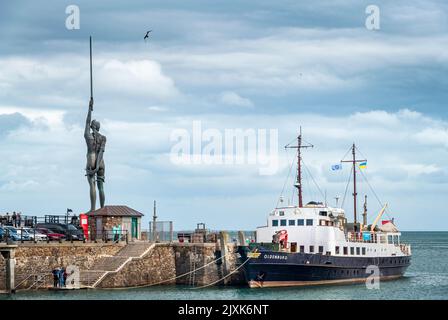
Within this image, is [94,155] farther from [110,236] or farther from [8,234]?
[8,234]

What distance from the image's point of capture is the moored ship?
6084 cm

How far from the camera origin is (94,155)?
67875 mm

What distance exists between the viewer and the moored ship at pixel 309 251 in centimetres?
6084

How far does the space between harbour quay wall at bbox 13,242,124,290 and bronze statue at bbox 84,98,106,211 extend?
8.34m

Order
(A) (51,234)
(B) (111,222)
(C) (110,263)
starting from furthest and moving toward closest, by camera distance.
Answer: (B) (111,222)
(A) (51,234)
(C) (110,263)

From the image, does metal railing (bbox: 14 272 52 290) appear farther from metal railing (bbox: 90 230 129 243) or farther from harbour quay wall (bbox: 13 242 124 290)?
Answer: metal railing (bbox: 90 230 129 243)

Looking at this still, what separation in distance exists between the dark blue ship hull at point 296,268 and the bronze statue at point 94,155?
1326 centimetres

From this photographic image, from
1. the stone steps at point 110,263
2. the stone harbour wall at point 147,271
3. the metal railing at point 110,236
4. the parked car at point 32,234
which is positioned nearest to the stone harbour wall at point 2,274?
the parked car at point 32,234

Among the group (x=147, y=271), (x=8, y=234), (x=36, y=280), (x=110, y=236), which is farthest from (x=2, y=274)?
(x=147, y=271)

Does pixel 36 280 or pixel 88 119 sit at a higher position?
pixel 88 119

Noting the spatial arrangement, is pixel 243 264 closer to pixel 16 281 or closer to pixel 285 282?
pixel 285 282

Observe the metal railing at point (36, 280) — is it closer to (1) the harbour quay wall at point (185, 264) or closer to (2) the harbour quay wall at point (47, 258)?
(2) the harbour quay wall at point (47, 258)

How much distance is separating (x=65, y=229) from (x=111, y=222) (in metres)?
4.13
